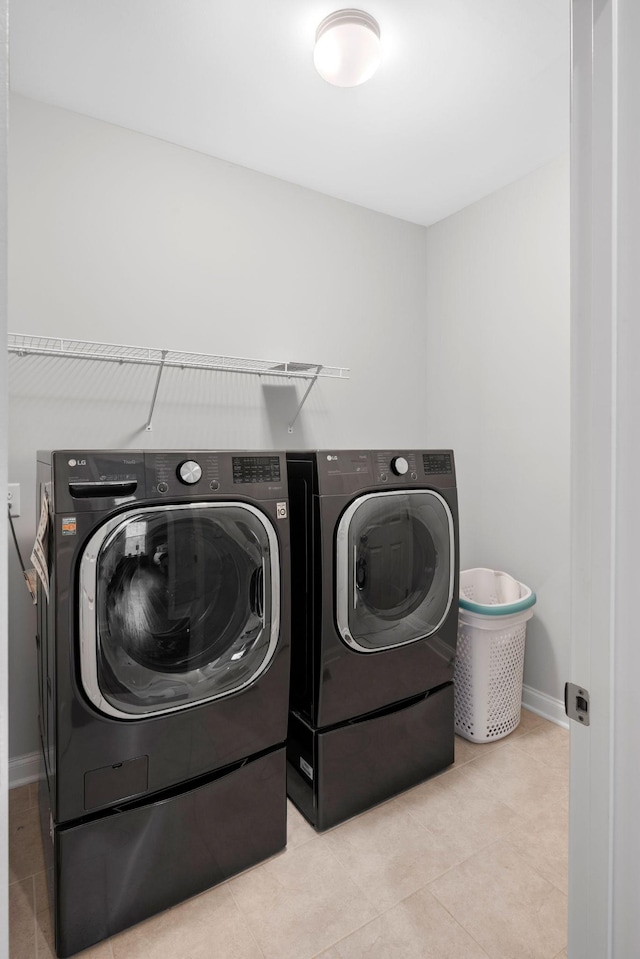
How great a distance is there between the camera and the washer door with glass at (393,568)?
5.50 feet

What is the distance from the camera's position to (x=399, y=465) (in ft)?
5.90

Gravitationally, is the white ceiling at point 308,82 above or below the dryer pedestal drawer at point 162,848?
above

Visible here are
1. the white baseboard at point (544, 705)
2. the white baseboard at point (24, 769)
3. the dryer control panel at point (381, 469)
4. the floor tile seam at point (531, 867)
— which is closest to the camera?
the floor tile seam at point (531, 867)

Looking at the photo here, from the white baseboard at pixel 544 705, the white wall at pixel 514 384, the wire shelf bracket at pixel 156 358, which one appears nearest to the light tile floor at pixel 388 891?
the white baseboard at pixel 544 705

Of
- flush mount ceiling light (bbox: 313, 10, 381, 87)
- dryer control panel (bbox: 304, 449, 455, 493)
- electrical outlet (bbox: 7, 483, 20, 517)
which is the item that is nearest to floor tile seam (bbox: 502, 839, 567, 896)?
dryer control panel (bbox: 304, 449, 455, 493)

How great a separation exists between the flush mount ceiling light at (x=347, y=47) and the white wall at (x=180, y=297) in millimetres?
839

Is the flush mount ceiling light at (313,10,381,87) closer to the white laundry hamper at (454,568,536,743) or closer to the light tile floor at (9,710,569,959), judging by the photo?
the white laundry hamper at (454,568,536,743)

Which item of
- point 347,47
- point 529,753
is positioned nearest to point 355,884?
point 529,753

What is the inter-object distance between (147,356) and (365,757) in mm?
1750

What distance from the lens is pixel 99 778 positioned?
4.21 ft

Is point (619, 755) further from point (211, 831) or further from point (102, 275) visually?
point (102, 275)

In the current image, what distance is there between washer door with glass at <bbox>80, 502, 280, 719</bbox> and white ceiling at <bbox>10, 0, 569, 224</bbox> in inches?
59.1

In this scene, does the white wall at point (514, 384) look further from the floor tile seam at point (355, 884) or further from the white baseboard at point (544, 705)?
the floor tile seam at point (355, 884)

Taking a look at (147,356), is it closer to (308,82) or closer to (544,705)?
(308,82)
